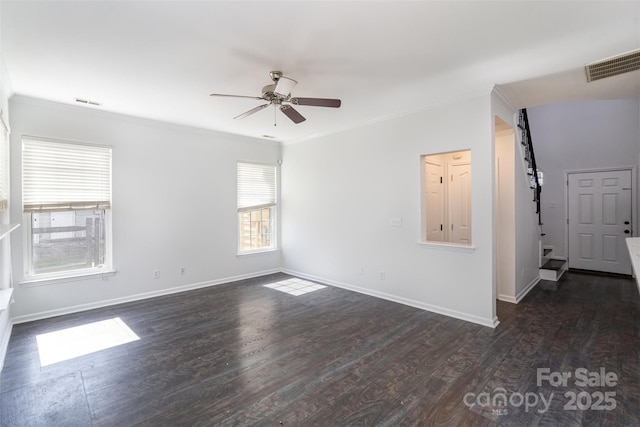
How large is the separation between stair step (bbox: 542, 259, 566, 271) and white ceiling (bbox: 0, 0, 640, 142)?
3.22 meters

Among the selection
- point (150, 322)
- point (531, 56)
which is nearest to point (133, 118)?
point (150, 322)

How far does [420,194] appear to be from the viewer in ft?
13.6

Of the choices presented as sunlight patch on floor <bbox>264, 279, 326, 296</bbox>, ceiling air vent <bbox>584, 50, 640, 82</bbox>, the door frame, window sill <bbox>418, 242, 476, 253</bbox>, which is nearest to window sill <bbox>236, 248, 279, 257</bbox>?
sunlight patch on floor <bbox>264, 279, 326, 296</bbox>

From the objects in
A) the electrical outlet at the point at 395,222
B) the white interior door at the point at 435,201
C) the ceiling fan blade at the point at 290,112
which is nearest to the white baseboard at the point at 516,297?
the white interior door at the point at 435,201

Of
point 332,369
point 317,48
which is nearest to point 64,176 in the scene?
point 317,48

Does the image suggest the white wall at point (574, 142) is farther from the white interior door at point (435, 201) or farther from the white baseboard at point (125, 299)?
the white baseboard at point (125, 299)

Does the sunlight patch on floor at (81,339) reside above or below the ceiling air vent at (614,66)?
below

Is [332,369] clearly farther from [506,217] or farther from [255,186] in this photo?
[255,186]

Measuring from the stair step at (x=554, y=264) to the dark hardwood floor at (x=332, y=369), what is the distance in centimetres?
144

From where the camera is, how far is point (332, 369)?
2.64 metres

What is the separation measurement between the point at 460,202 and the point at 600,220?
10.9 feet

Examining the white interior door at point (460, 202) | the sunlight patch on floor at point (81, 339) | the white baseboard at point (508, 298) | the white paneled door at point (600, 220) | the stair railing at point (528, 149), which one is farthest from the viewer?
the white paneled door at point (600, 220)

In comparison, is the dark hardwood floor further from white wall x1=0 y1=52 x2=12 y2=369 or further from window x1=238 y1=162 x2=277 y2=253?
window x1=238 y1=162 x2=277 y2=253

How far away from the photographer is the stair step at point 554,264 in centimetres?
560
